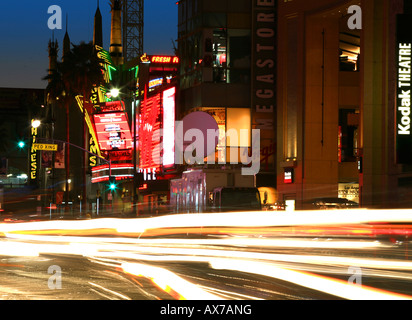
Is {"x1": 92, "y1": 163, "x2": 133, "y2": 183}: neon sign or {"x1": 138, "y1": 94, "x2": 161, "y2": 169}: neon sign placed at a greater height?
{"x1": 138, "y1": 94, "x2": 161, "y2": 169}: neon sign

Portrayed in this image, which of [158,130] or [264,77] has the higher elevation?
[264,77]

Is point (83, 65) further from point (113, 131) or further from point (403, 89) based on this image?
point (403, 89)

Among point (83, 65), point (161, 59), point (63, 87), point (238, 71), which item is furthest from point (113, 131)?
point (238, 71)

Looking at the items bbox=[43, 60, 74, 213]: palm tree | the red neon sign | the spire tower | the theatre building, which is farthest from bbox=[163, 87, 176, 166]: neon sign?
the spire tower

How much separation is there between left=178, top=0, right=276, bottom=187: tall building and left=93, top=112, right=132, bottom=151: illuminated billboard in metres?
20.5

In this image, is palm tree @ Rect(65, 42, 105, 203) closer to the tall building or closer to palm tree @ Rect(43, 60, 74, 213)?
palm tree @ Rect(43, 60, 74, 213)

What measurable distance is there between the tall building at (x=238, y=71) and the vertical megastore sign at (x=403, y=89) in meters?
20.4

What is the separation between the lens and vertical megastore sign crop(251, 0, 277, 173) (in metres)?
61.5

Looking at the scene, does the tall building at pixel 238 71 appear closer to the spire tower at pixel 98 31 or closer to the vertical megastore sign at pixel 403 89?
the vertical megastore sign at pixel 403 89

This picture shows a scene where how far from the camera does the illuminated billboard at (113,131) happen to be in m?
84.2

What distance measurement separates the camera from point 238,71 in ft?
211

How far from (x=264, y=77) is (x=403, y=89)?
21.6 m

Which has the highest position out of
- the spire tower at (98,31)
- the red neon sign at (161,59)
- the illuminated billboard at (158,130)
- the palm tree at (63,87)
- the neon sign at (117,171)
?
the spire tower at (98,31)

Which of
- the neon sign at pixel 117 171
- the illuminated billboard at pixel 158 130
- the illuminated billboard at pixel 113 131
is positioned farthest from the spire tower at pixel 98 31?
the illuminated billboard at pixel 158 130
